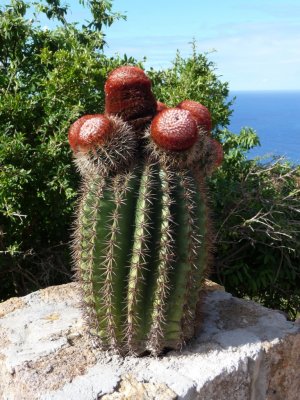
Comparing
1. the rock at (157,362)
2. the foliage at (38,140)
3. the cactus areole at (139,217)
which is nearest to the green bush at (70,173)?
the foliage at (38,140)

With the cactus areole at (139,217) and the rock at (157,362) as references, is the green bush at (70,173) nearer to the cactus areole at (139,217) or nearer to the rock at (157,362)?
the rock at (157,362)

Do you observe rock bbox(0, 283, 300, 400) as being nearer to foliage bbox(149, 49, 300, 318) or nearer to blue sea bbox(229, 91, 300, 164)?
foliage bbox(149, 49, 300, 318)

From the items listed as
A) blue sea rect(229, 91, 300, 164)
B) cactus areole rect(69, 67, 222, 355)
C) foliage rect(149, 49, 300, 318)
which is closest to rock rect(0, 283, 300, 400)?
cactus areole rect(69, 67, 222, 355)

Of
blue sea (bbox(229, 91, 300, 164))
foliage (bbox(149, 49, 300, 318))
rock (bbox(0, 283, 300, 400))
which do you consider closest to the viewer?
rock (bbox(0, 283, 300, 400))

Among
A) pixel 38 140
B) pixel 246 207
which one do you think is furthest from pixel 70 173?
pixel 246 207

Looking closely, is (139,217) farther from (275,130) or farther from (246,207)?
(275,130)
